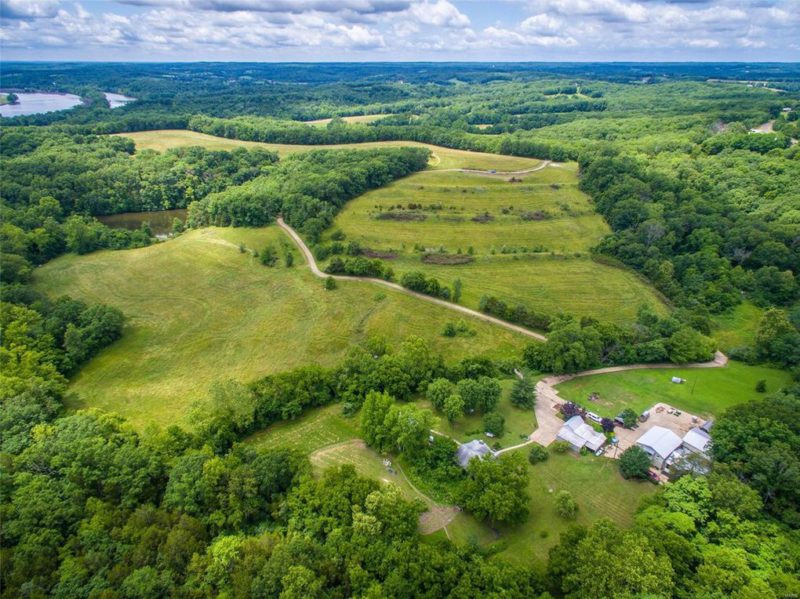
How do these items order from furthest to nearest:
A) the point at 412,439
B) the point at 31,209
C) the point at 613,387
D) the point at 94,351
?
the point at 31,209, the point at 94,351, the point at 613,387, the point at 412,439

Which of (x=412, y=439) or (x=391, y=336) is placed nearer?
(x=412, y=439)

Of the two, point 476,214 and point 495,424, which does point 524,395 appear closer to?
point 495,424

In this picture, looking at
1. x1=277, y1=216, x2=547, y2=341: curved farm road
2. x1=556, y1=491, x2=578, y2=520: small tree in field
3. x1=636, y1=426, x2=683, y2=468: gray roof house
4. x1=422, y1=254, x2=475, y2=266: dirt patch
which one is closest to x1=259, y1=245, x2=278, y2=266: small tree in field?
x1=277, y1=216, x2=547, y2=341: curved farm road

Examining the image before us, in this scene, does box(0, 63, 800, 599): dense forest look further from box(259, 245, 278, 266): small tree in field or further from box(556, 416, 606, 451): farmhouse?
box(259, 245, 278, 266): small tree in field

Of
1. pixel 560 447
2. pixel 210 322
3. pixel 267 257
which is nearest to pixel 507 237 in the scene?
pixel 267 257

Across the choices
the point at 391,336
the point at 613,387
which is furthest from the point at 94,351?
the point at 613,387

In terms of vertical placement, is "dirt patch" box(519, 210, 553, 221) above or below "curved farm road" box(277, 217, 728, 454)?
above

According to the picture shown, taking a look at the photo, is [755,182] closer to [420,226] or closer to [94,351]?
[420,226]
